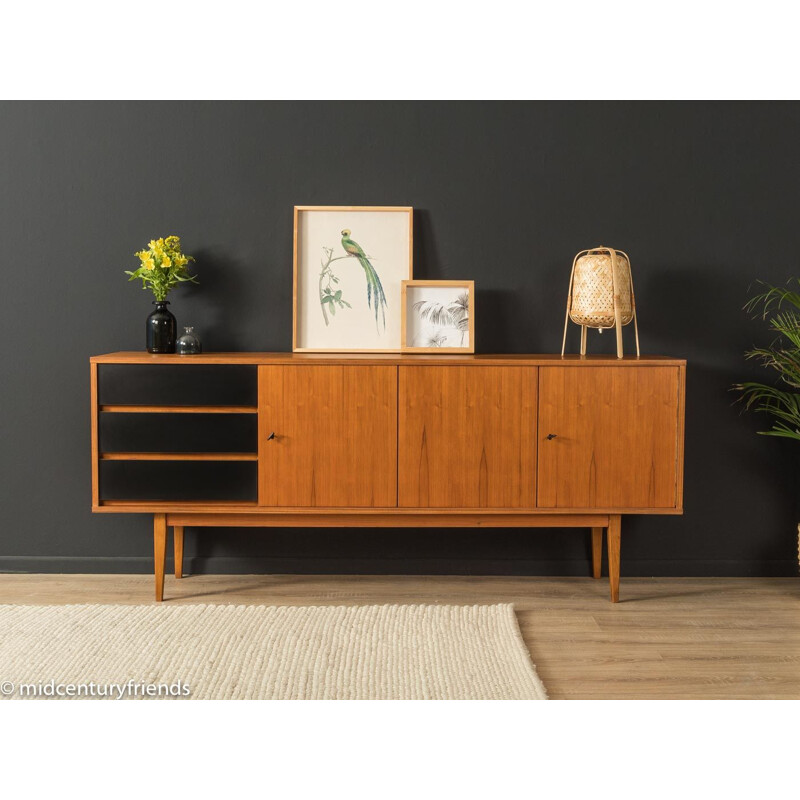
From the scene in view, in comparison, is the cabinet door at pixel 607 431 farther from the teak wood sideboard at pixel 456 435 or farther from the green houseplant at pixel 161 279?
the green houseplant at pixel 161 279

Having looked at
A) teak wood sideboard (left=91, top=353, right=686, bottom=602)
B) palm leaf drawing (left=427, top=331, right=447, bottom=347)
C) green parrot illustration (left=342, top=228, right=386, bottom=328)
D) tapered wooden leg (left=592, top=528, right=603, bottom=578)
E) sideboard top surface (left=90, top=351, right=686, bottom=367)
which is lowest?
tapered wooden leg (left=592, top=528, right=603, bottom=578)

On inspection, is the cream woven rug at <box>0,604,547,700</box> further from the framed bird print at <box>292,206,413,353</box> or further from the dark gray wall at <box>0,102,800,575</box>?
the framed bird print at <box>292,206,413,353</box>

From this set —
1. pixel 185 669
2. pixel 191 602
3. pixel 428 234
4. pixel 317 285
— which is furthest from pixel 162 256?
pixel 185 669

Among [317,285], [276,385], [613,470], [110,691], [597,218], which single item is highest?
[597,218]

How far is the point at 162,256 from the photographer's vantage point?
3.59m

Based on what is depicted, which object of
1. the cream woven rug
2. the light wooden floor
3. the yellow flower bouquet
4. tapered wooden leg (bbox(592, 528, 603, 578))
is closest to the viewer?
the cream woven rug

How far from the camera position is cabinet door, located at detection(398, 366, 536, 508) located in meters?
3.38

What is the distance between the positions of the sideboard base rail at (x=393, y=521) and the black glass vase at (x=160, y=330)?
0.70 metres

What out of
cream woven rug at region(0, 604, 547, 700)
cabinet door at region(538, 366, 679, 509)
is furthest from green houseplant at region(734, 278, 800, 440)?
cream woven rug at region(0, 604, 547, 700)

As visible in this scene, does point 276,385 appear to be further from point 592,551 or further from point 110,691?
point 592,551

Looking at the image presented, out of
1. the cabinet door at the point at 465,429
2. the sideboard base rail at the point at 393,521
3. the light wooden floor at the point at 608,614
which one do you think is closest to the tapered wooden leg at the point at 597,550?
the light wooden floor at the point at 608,614

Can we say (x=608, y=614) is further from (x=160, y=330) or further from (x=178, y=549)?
(x=160, y=330)

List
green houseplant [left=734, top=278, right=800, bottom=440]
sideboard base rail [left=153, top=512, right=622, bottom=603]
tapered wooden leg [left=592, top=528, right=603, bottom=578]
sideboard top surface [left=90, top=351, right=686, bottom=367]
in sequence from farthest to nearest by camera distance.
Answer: tapered wooden leg [left=592, top=528, right=603, bottom=578], green houseplant [left=734, top=278, right=800, bottom=440], sideboard base rail [left=153, top=512, right=622, bottom=603], sideboard top surface [left=90, top=351, right=686, bottom=367]

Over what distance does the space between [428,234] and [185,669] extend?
2.07 meters
